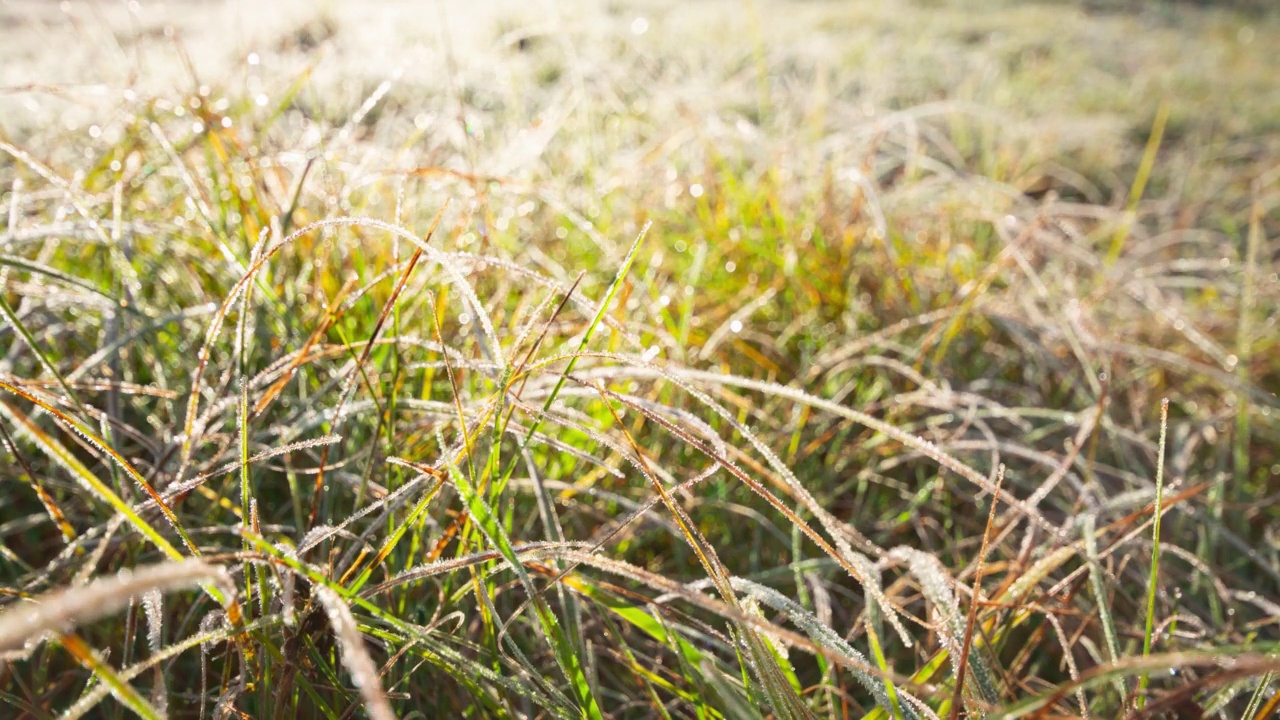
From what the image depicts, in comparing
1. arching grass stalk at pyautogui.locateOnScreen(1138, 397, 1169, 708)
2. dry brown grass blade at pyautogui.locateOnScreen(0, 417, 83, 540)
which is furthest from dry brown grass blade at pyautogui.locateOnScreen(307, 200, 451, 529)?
arching grass stalk at pyautogui.locateOnScreen(1138, 397, 1169, 708)

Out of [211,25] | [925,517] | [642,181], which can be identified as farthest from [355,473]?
[211,25]

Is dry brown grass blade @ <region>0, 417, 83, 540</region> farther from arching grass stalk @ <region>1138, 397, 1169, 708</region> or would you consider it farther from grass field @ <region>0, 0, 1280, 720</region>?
arching grass stalk @ <region>1138, 397, 1169, 708</region>

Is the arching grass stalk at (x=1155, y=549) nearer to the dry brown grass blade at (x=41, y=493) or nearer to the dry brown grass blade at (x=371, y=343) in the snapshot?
the dry brown grass blade at (x=371, y=343)

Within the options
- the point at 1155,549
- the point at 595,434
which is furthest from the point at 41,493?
the point at 1155,549

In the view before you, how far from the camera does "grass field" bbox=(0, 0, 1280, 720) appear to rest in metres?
0.56

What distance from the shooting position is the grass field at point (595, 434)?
1.84ft

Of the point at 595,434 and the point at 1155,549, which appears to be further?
the point at 595,434

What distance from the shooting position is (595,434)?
64 cm

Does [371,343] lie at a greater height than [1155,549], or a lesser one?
greater

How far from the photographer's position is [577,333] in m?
1.07

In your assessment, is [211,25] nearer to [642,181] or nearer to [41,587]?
[642,181]

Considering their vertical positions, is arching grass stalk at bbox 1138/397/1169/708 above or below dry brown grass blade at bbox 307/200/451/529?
below

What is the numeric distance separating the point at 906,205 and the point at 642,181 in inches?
21.6

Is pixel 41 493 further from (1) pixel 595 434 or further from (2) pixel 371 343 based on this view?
(1) pixel 595 434
